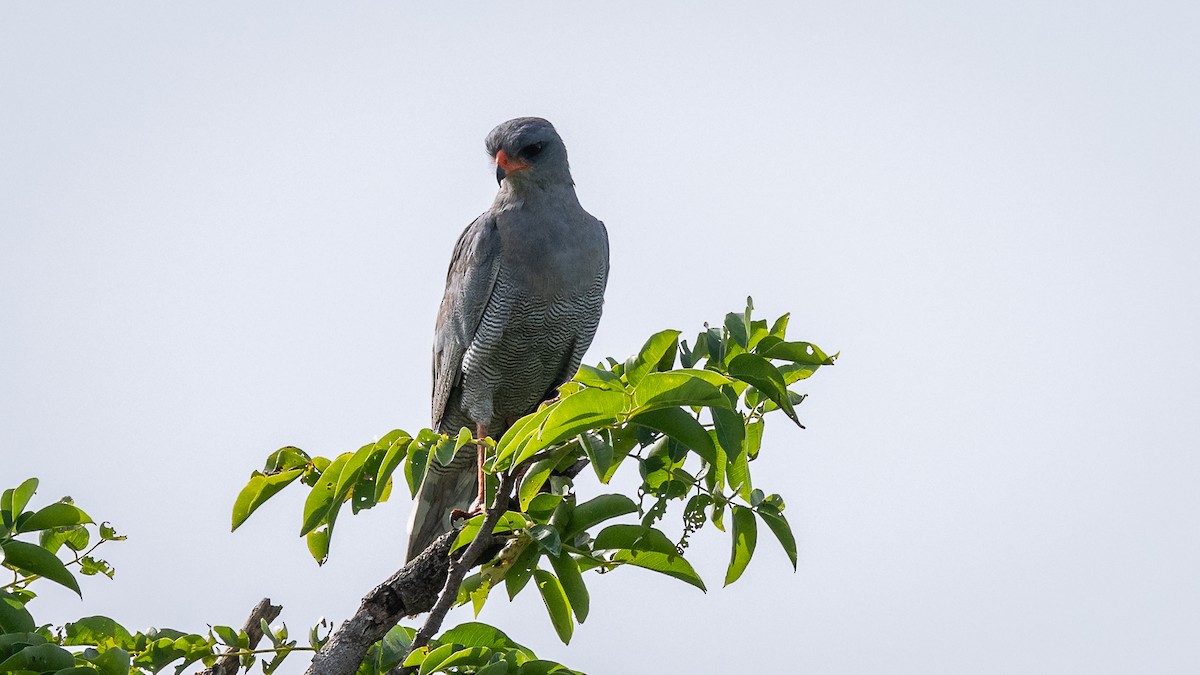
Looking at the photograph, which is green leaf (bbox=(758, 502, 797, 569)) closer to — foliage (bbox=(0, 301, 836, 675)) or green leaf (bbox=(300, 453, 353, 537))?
foliage (bbox=(0, 301, 836, 675))

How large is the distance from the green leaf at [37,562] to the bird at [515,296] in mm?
3008

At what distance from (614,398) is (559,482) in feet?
3.37

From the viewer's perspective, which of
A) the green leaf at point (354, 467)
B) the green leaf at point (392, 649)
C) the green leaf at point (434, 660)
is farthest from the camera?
the green leaf at point (392, 649)

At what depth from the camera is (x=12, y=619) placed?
13.9ft

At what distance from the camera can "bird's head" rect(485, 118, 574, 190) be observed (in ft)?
24.5

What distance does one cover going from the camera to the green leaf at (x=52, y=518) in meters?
4.43

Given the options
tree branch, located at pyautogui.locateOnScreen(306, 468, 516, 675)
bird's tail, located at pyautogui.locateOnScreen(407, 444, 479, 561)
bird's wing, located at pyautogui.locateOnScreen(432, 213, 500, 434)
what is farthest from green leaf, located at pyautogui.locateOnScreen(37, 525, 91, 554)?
bird's wing, located at pyautogui.locateOnScreen(432, 213, 500, 434)

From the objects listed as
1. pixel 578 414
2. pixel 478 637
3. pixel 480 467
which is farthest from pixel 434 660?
pixel 480 467

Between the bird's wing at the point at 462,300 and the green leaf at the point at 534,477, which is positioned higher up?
the bird's wing at the point at 462,300

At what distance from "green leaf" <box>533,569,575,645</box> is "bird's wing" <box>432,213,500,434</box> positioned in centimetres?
304

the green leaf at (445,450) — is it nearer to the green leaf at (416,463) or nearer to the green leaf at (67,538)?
the green leaf at (416,463)

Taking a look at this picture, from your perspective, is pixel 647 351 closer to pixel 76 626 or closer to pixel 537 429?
pixel 537 429

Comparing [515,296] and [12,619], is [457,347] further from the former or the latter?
[12,619]

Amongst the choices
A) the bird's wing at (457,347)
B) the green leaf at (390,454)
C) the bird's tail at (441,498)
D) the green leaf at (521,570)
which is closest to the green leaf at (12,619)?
the green leaf at (390,454)
